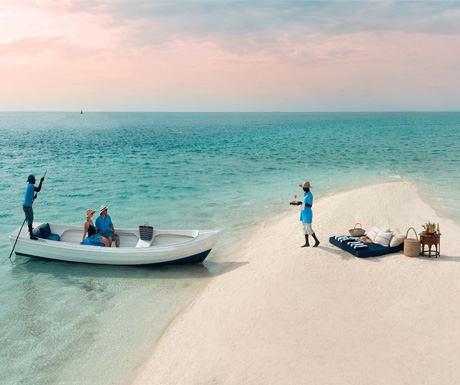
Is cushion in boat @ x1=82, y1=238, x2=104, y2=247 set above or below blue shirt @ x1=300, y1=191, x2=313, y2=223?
below

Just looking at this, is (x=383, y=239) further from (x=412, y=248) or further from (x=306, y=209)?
(x=306, y=209)

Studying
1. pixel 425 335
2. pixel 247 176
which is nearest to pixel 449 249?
pixel 425 335

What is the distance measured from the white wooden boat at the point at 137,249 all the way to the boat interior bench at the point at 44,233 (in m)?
0.31

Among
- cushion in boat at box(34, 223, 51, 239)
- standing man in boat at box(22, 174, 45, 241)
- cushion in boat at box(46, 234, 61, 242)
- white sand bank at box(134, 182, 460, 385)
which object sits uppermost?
standing man in boat at box(22, 174, 45, 241)

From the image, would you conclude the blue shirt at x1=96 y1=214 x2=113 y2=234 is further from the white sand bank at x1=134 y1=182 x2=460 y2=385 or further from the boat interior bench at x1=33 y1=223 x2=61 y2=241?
the white sand bank at x1=134 y1=182 x2=460 y2=385

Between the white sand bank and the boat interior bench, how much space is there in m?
7.14

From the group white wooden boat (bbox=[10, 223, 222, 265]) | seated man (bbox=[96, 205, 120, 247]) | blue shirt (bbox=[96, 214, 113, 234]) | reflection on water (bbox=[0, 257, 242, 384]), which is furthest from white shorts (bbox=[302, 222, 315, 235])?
blue shirt (bbox=[96, 214, 113, 234])

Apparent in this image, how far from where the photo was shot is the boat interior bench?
55.6ft

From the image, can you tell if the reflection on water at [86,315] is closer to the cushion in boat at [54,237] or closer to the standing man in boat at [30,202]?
the cushion in boat at [54,237]

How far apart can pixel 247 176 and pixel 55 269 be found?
76.9 ft

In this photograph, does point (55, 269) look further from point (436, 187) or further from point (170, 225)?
point (436, 187)

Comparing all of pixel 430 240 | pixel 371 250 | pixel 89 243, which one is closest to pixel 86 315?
pixel 89 243

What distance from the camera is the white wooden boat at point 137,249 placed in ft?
50.0

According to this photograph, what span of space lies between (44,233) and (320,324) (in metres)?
12.0
